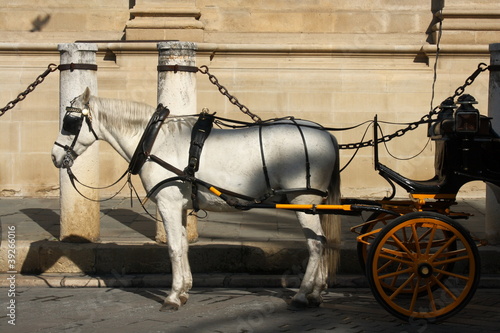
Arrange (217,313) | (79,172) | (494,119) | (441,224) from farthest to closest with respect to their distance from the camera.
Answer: (79,172), (494,119), (217,313), (441,224)

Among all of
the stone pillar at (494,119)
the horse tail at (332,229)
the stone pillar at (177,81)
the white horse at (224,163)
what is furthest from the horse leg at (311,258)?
the stone pillar at (494,119)

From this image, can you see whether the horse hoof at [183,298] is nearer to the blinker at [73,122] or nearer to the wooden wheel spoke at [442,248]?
the blinker at [73,122]

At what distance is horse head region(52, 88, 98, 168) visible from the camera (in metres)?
7.21

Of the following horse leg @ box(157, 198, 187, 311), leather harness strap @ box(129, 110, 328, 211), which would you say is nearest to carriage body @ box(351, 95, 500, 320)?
leather harness strap @ box(129, 110, 328, 211)

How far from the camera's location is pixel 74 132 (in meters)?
7.24

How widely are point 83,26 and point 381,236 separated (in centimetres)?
800

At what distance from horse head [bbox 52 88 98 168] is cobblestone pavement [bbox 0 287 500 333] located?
122cm

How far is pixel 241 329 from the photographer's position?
649cm

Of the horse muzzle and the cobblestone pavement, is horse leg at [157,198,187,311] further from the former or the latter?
the horse muzzle

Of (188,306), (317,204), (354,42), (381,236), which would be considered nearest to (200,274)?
(188,306)

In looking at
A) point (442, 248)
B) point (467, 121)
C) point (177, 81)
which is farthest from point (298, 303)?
point (177, 81)

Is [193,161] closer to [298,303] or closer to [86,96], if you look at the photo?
[86,96]

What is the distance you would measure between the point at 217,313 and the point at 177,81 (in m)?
2.69

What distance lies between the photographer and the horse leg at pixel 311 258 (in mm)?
7129
